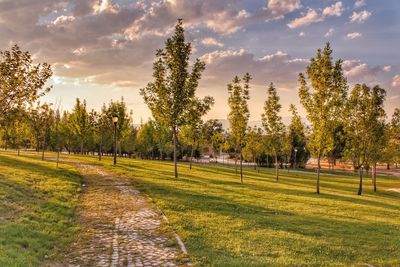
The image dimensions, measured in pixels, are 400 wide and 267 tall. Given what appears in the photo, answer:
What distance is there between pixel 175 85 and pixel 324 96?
13941mm

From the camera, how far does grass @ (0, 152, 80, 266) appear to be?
10.4 meters

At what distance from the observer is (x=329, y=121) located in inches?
1313

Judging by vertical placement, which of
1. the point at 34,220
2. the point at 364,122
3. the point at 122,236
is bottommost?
the point at 122,236

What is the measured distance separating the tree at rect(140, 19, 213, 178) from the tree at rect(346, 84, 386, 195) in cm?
1648

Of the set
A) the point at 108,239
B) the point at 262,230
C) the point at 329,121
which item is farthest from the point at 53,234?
the point at 329,121

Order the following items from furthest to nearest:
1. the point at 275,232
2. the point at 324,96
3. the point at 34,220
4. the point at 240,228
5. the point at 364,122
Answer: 1. the point at 364,122
2. the point at 324,96
3. the point at 240,228
4. the point at 275,232
5. the point at 34,220

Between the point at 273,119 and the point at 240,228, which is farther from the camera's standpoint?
the point at 273,119

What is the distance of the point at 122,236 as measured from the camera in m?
12.9

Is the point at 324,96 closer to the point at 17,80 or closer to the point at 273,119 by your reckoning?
the point at 273,119

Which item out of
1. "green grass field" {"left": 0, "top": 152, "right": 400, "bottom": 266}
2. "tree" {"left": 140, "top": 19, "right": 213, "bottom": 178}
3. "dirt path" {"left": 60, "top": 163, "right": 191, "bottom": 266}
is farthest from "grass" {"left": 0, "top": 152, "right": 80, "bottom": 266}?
"tree" {"left": 140, "top": 19, "right": 213, "bottom": 178}

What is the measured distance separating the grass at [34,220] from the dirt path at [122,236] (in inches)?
23.5

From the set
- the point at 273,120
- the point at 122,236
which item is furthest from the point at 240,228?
the point at 273,120

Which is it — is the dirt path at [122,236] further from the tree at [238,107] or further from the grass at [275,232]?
the tree at [238,107]

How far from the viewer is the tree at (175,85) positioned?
32.8 m
